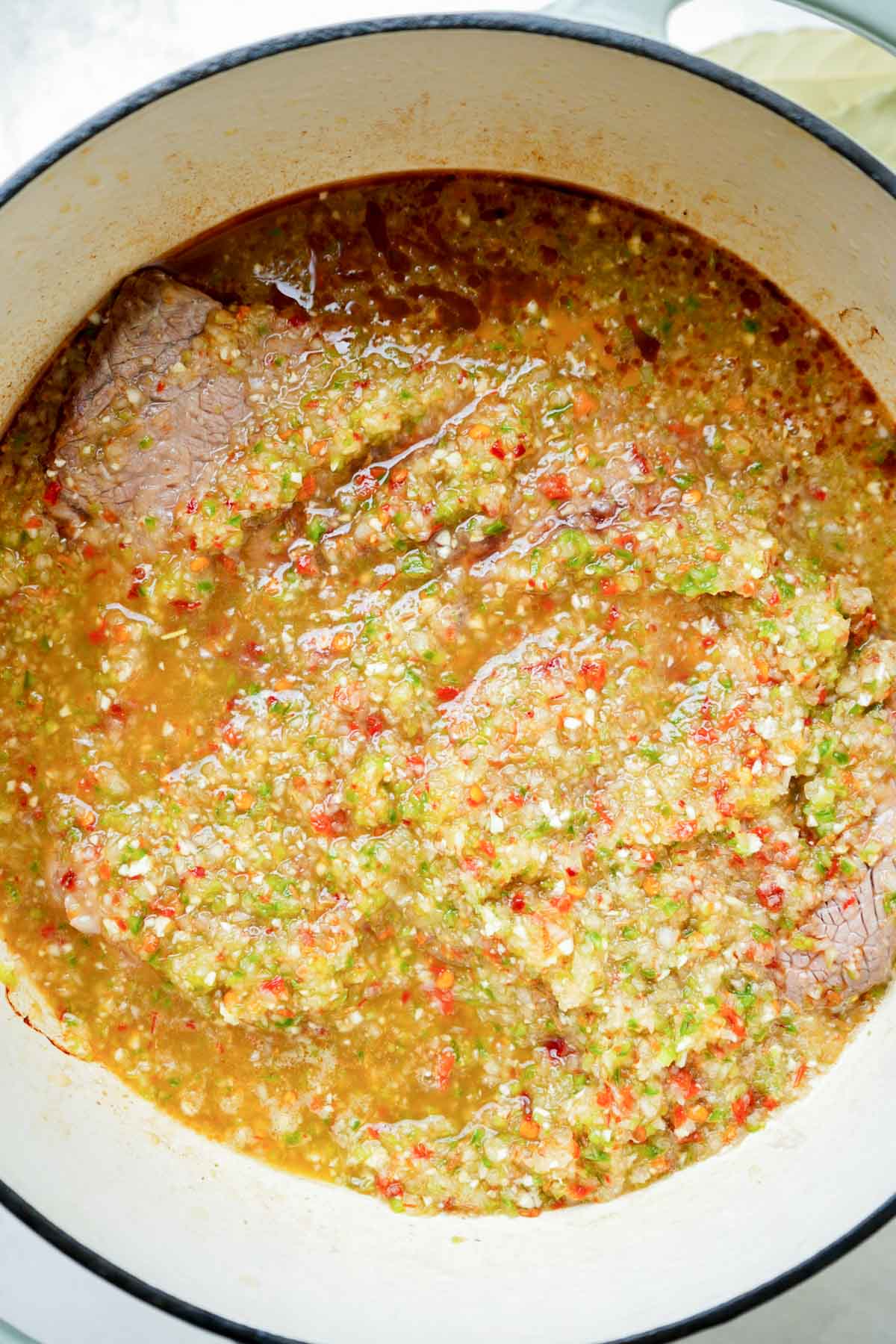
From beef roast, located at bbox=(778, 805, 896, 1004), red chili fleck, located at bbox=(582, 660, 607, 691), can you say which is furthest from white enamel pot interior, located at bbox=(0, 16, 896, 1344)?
red chili fleck, located at bbox=(582, 660, 607, 691)

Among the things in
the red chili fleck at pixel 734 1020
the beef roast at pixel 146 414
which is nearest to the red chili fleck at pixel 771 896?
the red chili fleck at pixel 734 1020

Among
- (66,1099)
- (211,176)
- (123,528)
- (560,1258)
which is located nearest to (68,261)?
(211,176)

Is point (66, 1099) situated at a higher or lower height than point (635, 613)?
lower

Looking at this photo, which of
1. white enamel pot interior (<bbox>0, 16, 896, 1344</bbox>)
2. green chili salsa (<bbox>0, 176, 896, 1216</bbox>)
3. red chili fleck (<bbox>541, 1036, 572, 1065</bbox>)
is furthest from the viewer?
red chili fleck (<bbox>541, 1036, 572, 1065</bbox>)

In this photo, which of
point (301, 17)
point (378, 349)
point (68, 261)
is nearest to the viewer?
point (301, 17)

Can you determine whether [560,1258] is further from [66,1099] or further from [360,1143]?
[66,1099]

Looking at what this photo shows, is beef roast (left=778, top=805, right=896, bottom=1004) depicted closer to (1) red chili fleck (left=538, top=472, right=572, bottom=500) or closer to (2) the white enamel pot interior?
(2) the white enamel pot interior

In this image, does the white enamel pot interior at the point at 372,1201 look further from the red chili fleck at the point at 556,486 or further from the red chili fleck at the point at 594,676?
the red chili fleck at the point at 594,676
